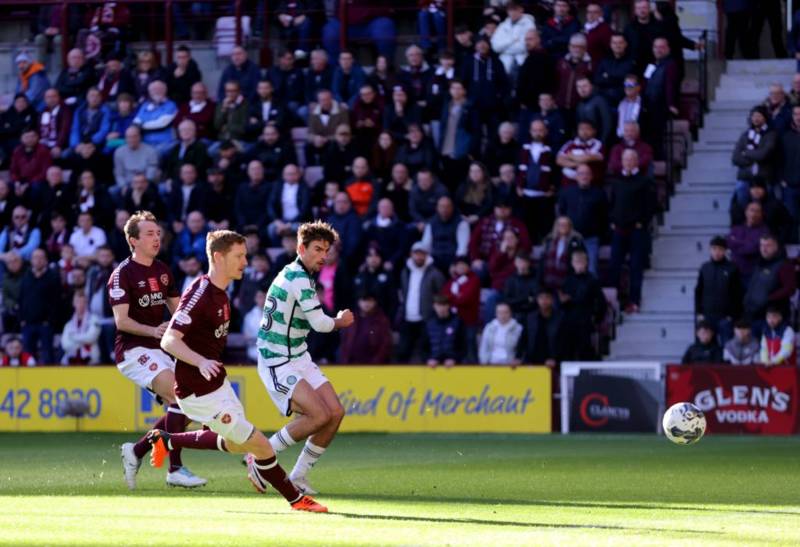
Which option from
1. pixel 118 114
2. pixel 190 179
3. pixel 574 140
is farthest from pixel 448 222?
pixel 118 114

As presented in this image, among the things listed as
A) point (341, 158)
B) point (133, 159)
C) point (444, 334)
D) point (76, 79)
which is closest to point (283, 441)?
point (444, 334)

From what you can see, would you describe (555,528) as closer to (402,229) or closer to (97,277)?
(402,229)

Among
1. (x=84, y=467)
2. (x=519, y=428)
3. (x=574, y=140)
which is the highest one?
(x=574, y=140)

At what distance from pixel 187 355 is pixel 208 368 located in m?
0.18

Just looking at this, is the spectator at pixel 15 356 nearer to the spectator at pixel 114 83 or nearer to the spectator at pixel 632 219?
the spectator at pixel 114 83

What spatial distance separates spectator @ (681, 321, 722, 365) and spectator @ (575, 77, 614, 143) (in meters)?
3.49

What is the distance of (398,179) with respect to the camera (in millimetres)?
23641

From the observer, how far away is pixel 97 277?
78.5ft

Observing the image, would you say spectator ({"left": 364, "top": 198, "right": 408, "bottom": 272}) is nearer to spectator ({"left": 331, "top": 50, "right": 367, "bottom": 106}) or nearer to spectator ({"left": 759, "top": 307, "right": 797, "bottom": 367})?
spectator ({"left": 331, "top": 50, "right": 367, "bottom": 106})

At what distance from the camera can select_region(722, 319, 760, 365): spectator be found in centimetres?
2075

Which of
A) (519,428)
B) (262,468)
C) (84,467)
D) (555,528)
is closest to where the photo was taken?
(555,528)

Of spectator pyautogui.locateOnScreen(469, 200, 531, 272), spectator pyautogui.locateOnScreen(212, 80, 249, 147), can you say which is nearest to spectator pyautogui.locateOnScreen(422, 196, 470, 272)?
spectator pyautogui.locateOnScreen(469, 200, 531, 272)

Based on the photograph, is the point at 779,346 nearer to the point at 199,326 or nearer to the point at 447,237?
the point at 447,237

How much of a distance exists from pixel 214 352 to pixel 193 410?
0.42m
